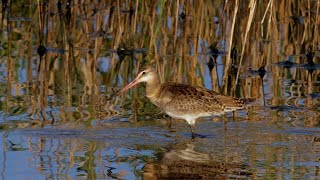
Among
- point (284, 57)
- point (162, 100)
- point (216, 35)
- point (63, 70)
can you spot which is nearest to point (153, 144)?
point (162, 100)

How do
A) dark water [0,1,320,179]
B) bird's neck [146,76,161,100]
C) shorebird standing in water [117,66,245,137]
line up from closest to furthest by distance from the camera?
dark water [0,1,320,179] < shorebird standing in water [117,66,245,137] < bird's neck [146,76,161,100]

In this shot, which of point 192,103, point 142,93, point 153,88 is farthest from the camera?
point 142,93

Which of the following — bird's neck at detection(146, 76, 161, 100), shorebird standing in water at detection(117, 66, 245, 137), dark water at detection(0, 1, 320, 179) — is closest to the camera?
dark water at detection(0, 1, 320, 179)

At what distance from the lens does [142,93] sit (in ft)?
39.6

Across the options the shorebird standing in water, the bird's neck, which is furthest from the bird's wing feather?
the bird's neck

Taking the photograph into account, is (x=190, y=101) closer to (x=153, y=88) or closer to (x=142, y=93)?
(x=153, y=88)

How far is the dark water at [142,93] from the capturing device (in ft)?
28.9

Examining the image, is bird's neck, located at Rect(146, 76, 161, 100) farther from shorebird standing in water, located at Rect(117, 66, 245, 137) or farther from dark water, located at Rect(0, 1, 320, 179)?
dark water, located at Rect(0, 1, 320, 179)

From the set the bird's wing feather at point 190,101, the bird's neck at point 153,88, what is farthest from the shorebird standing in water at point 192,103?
the bird's neck at point 153,88

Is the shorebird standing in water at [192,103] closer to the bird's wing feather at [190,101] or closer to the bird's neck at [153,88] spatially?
the bird's wing feather at [190,101]

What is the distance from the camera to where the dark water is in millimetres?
8812

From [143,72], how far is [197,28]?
468 cm

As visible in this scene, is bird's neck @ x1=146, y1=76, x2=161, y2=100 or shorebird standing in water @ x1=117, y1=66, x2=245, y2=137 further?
bird's neck @ x1=146, y1=76, x2=161, y2=100

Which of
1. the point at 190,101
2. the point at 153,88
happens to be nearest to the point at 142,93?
the point at 153,88
